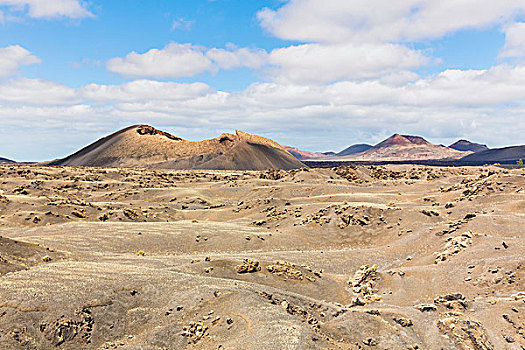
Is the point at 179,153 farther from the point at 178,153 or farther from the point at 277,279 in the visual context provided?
the point at 277,279

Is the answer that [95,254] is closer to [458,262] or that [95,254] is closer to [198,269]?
[198,269]

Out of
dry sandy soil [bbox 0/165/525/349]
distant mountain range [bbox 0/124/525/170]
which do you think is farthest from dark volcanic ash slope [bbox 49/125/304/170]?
dry sandy soil [bbox 0/165/525/349]

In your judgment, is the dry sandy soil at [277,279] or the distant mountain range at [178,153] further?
the distant mountain range at [178,153]

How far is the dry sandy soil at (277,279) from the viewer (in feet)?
32.6

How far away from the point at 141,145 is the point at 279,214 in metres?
116

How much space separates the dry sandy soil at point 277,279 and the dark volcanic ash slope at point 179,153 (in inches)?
3694

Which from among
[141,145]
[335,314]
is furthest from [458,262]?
[141,145]

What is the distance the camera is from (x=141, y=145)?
455ft

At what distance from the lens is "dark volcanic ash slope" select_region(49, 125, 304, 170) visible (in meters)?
126

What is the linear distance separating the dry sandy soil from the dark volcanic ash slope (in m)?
93.8

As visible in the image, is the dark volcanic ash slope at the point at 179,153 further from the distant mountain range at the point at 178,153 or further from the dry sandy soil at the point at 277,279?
the dry sandy soil at the point at 277,279

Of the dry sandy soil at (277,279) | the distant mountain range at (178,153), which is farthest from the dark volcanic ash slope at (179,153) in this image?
the dry sandy soil at (277,279)

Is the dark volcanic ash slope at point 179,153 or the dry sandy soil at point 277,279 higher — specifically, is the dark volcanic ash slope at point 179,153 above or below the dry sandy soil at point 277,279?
above

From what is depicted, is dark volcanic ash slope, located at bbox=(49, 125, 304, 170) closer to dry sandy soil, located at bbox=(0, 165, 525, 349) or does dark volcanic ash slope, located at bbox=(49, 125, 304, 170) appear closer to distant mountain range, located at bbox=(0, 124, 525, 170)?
distant mountain range, located at bbox=(0, 124, 525, 170)
